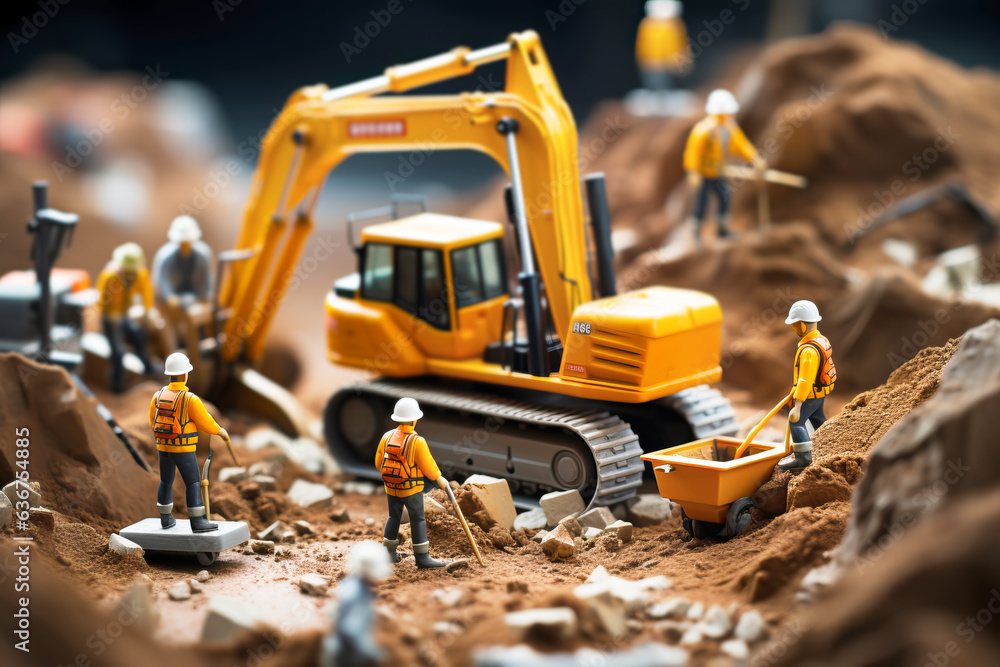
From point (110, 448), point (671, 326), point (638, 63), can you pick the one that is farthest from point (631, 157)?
point (110, 448)

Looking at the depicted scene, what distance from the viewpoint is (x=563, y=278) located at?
370 inches

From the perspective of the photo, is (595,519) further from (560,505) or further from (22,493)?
(22,493)

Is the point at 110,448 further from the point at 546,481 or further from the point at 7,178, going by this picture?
the point at 7,178

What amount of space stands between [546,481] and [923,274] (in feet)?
24.6

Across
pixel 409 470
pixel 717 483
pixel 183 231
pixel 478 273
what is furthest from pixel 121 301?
pixel 717 483

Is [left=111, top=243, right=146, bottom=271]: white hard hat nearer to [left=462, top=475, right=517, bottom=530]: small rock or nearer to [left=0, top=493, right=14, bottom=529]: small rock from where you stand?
[left=0, top=493, right=14, bottom=529]: small rock

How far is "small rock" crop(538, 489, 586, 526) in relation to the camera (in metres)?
8.68

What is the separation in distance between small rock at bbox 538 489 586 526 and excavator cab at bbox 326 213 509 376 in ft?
6.36

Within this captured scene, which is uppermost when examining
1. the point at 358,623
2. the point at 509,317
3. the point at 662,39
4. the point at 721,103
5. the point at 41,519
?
the point at 662,39

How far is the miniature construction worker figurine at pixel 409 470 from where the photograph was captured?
7.54m

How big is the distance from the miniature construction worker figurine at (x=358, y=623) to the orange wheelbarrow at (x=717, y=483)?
3.08m

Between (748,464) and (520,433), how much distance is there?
8.51 feet

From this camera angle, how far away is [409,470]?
7.54m

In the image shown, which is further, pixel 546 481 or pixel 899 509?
pixel 546 481
